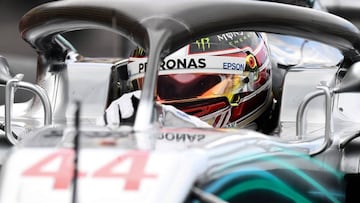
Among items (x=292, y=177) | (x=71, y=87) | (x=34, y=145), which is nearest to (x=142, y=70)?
(x=71, y=87)

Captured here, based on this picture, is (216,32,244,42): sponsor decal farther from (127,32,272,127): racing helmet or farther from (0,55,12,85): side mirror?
(0,55,12,85): side mirror

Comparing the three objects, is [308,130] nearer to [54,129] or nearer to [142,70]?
[142,70]

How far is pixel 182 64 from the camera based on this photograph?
5.08 ft

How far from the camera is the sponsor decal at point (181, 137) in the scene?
0.94 meters

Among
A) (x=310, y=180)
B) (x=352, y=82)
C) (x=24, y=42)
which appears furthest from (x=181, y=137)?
(x=24, y=42)

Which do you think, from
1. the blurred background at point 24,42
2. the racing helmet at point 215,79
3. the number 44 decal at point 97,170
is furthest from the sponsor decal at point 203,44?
the blurred background at point 24,42

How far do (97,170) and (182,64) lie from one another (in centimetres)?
76

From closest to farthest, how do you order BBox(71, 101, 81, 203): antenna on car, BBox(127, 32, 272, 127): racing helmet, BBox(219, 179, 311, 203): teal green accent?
BBox(71, 101, 81, 203): antenna on car, BBox(219, 179, 311, 203): teal green accent, BBox(127, 32, 272, 127): racing helmet

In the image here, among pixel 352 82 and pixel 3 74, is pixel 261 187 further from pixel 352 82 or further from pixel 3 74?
pixel 3 74

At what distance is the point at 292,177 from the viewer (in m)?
1.05

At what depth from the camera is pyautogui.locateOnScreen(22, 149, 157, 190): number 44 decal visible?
80 cm

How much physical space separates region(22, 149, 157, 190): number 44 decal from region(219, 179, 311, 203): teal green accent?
0.13 metres

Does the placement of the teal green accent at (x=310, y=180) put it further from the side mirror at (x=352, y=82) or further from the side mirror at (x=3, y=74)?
the side mirror at (x=3, y=74)

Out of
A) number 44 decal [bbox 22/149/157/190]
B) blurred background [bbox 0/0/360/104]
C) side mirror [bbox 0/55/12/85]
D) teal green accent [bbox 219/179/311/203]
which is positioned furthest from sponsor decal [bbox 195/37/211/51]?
blurred background [bbox 0/0/360/104]
